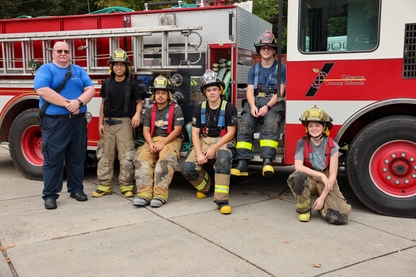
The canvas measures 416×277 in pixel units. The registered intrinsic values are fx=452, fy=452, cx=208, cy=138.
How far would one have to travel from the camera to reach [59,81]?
511 centimetres

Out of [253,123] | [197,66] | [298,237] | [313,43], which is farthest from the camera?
[197,66]

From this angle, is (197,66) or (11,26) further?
(11,26)

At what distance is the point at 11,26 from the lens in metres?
6.80

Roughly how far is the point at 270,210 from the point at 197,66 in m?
1.95

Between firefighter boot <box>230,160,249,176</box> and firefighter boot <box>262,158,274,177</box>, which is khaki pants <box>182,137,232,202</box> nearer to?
firefighter boot <box>230,160,249,176</box>

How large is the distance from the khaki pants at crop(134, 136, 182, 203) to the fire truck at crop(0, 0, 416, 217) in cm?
51

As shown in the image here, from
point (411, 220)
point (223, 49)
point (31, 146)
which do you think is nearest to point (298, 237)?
point (411, 220)

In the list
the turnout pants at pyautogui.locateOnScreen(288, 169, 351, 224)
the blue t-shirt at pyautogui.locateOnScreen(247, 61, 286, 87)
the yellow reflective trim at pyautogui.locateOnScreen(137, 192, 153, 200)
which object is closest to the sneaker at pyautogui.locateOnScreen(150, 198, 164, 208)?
the yellow reflective trim at pyautogui.locateOnScreen(137, 192, 153, 200)

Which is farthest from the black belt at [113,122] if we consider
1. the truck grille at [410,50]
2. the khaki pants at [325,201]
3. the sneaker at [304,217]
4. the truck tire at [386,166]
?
the truck grille at [410,50]

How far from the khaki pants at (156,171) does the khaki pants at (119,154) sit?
21cm

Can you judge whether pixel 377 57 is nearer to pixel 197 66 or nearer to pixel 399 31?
pixel 399 31

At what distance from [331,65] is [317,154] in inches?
37.3

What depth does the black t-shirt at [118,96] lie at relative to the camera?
18.6 ft

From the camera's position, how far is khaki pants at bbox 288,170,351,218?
4496 mm
